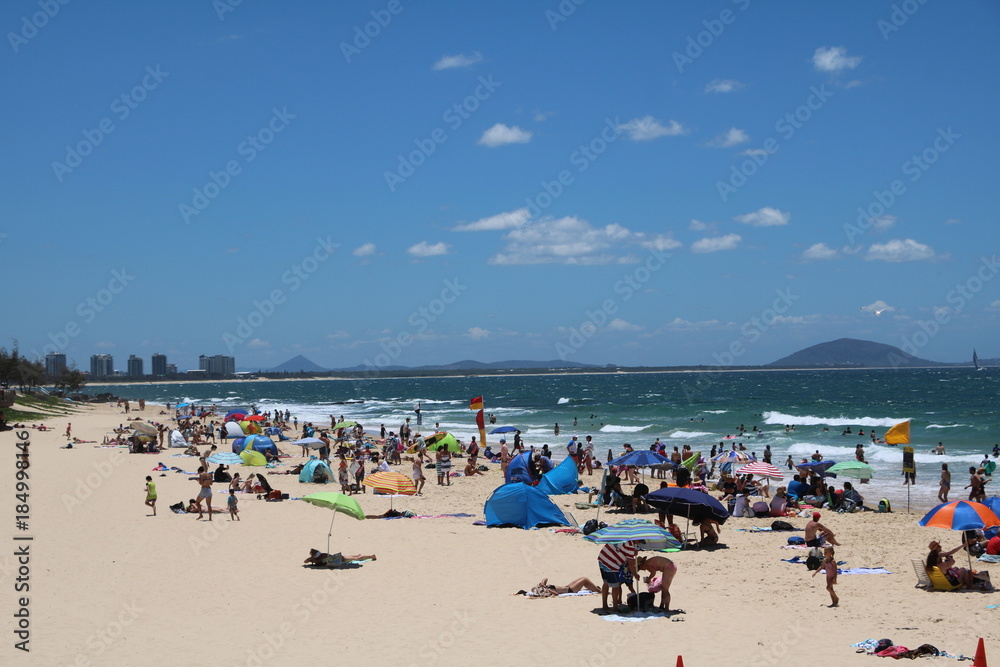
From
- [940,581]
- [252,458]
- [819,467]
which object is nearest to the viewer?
[940,581]

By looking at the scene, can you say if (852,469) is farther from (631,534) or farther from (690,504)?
(631,534)

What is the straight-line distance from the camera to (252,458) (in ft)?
91.8

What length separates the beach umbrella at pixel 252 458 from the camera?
1099 inches

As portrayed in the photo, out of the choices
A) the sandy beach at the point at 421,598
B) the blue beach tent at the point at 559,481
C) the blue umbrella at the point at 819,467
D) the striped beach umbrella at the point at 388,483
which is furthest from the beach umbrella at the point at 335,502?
the blue umbrella at the point at 819,467

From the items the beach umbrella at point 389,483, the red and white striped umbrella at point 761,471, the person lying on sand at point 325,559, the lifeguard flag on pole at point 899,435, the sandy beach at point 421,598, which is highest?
the lifeguard flag on pole at point 899,435

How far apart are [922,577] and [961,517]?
1704 mm

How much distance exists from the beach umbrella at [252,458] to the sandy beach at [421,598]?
32.4 feet

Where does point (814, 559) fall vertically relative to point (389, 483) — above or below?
below

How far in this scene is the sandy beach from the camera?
9156 millimetres

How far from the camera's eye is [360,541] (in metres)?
15.2

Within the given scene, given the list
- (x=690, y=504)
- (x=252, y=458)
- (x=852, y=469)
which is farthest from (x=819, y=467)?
(x=252, y=458)

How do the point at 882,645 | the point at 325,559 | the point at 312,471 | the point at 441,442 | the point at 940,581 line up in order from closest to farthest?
the point at 882,645
the point at 940,581
the point at 325,559
the point at 312,471
the point at 441,442

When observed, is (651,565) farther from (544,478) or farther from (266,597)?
(544,478)

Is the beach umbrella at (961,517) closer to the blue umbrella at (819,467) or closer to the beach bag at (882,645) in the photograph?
the beach bag at (882,645)
